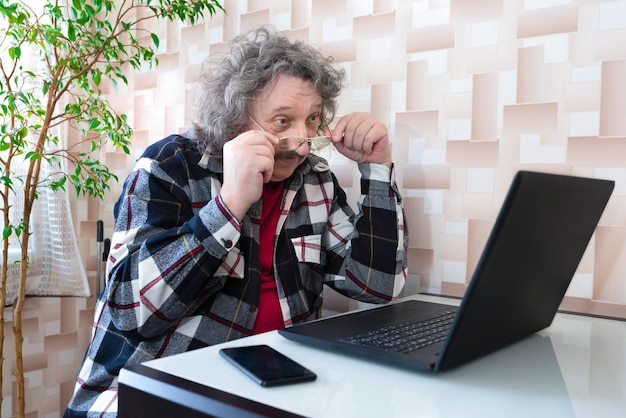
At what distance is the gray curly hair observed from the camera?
1.34 metres

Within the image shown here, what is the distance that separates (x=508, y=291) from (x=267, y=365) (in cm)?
34

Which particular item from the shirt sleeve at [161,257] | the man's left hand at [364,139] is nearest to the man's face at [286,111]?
the man's left hand at [364,139]

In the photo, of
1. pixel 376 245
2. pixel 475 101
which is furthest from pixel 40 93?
pixel 475 101

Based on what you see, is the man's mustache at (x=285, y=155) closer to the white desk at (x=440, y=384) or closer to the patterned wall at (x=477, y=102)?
the patterned wall at (x=477, y=102)

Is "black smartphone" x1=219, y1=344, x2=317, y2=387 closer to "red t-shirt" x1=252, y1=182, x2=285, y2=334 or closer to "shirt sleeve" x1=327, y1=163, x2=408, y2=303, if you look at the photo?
"red t-shirt" x1=252, y1=182, x2=285, y2=334

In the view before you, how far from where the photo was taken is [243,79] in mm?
1335

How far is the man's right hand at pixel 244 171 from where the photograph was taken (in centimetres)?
109

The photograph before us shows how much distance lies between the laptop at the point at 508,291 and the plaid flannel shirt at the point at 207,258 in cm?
28

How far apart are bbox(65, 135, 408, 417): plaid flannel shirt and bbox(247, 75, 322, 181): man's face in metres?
0.12

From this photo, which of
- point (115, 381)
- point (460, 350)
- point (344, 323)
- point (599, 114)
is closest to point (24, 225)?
point (115, 381)

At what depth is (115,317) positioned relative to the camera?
111cm

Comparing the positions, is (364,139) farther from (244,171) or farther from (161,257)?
(161,257)

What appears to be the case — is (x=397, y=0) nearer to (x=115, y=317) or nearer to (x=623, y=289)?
(x=623, y=289)

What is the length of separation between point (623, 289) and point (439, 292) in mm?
438
